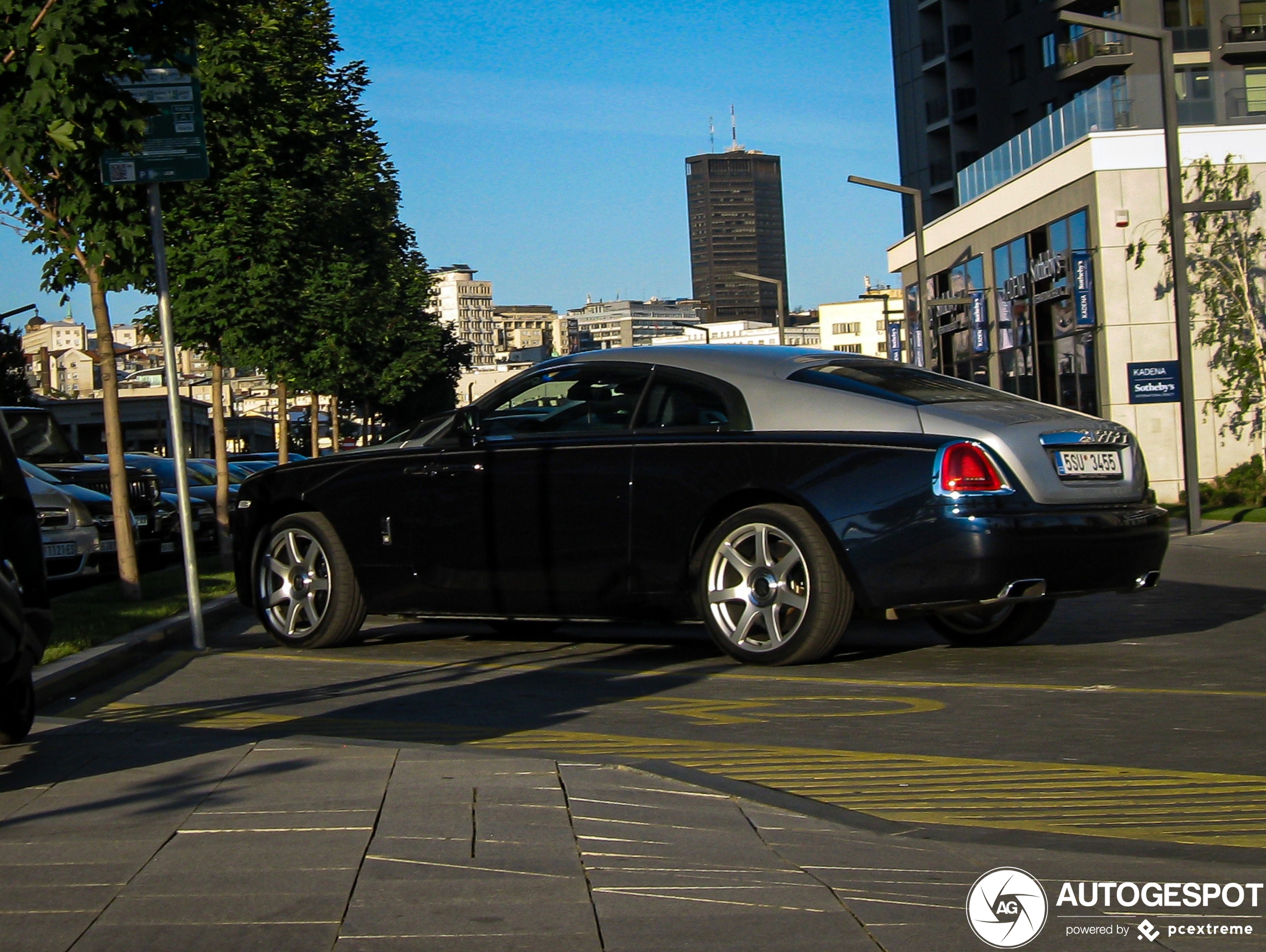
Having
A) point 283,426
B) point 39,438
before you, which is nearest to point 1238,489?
point 283,426

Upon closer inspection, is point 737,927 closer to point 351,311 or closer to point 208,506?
point 208,506

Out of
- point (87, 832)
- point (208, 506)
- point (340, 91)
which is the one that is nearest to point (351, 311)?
point (208, 506)

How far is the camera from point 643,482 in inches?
314

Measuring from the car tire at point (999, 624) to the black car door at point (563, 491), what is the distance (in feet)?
6.05

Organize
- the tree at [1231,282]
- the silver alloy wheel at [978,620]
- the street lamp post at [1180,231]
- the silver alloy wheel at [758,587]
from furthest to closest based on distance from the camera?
the tree at [1231,282] < the street lamp post at [1180,231] < the silver alloy wheel at [978,620] < the silver alloy wheel at [758,587]

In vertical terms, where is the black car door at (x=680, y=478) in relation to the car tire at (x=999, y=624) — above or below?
above

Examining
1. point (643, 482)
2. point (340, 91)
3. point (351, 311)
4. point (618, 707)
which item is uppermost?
point (340, 91)

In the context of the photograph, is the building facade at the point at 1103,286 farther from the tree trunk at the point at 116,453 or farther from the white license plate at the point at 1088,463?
the white license plate at the point at 1088,463

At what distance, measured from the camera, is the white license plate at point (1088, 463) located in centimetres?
738

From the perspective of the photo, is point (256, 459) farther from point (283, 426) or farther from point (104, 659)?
point (104, 659)

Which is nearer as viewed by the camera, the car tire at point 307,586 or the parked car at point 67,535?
the car tire at point 307,586

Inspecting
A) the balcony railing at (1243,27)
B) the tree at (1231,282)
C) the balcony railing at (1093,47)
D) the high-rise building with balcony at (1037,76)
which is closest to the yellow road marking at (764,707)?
the tree at (1231,282)

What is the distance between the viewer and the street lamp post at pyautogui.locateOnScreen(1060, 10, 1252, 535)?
1873 cm

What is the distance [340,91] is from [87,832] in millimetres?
29514
